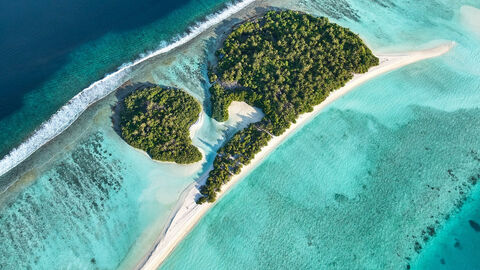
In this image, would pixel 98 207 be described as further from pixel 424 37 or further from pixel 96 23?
pixel 424 37

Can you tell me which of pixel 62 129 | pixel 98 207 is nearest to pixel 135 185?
pixel 98 207

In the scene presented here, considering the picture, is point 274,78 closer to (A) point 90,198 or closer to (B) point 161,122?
(B) point 161,122

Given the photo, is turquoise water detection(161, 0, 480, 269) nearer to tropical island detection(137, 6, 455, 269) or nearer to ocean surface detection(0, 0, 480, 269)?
ocean surface detection(0, 0, 480, 269)

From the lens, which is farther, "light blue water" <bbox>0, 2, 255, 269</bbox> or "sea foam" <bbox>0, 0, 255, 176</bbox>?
"sea foam" <bbox>0, 0, 255, 176</bbox>

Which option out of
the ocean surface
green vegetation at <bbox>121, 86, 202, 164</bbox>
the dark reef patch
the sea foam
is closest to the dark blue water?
the ocean surface

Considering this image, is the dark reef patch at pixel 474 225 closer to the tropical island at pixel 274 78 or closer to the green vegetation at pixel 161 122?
the tropical island at pixel 274 78

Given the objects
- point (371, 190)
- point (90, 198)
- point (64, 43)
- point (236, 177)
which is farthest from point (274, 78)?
point (64, 43)

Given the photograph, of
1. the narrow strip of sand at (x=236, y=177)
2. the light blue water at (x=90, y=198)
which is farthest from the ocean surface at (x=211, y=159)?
the narrow strip of sand at (x=236, y=177)
